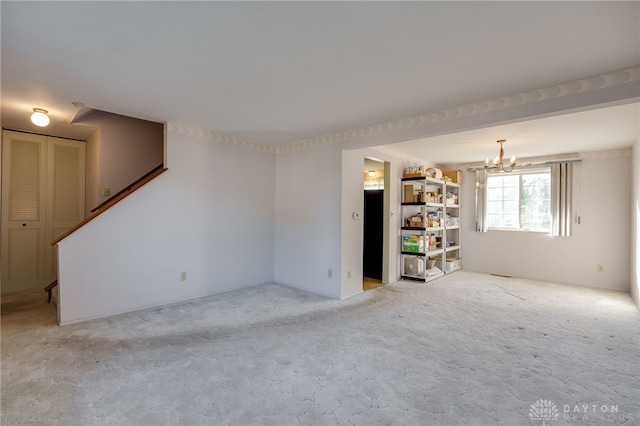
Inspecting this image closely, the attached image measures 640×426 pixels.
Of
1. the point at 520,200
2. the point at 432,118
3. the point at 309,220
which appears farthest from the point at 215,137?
the point at 520,200

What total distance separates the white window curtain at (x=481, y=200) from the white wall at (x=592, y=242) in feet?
1.63

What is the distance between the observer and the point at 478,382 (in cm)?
208

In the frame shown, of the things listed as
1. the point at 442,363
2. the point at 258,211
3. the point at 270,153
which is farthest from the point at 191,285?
the point at 442,363

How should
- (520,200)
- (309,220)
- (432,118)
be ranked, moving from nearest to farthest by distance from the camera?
(432,118), (309,220), (520,200)

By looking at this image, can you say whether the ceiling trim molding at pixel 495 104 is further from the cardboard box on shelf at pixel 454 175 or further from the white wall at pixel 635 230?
the cardboard box on shelf at pixel 454 175

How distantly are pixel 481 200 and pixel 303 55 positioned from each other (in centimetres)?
533

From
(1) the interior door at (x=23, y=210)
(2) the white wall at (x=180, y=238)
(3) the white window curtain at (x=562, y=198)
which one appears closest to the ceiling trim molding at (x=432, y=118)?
(2) the white wall at (x=180, y=238)

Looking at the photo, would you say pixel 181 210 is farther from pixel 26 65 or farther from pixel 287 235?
pixel 26 65

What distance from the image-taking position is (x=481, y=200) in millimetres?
5918

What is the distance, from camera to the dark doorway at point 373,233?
5116 millimetres

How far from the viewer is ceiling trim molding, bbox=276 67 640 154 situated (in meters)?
2.21

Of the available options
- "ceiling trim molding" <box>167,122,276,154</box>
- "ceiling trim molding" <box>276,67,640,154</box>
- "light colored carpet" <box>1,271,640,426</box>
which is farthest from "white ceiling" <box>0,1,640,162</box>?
"light colored carpet" <box>1,271,640,426</box>

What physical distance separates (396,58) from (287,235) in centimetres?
328

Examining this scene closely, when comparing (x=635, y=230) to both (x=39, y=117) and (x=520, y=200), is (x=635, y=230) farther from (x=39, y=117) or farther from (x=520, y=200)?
(x=39, y=117)
